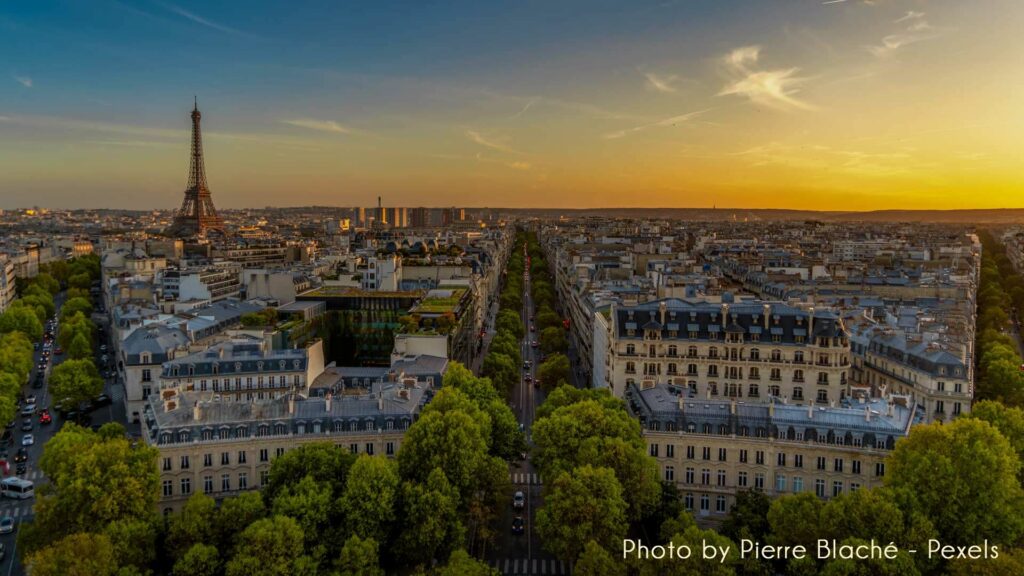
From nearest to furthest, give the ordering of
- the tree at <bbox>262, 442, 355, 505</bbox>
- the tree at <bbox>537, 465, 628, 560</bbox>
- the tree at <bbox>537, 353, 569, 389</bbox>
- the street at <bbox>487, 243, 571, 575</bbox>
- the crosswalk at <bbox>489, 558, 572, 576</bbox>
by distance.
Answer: the tree at <bbox>537, 465, 628, 560</bbox>
the tree at <bbox>262, 442, 355, 505</bbox>
the crosswalk at <bbox>489, 558, 572, 576</bbox>
the street at <bbox>487, 243, 571, 575</bbox>
the tree at <bbox>537, 353, 569, 389</bbox>

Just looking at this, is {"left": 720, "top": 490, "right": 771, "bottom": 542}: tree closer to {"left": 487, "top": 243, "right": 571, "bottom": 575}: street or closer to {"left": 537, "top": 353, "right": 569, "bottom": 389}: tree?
{"left": 487, "top": 243, "right": 571, "bottom": 575}: street

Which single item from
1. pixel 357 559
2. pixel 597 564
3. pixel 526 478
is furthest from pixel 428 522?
pixel 526 478

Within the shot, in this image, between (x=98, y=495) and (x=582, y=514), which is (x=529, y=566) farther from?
(x=98, y=495)

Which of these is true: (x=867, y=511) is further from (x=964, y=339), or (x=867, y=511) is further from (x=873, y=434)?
(x=964, y=339)

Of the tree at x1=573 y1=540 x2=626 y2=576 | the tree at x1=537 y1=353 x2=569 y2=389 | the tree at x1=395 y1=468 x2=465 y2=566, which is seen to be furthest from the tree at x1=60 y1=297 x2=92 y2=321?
the tree at x1=573 y1=540 x2=626 y2=576

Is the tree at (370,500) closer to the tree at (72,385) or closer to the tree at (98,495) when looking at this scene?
the tree at (98,495)

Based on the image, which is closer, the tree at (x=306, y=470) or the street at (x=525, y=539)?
the tree at (x=306, y=470)

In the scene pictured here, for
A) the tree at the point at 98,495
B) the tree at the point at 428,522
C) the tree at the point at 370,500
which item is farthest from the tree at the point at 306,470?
the tree at the point at 98,495
